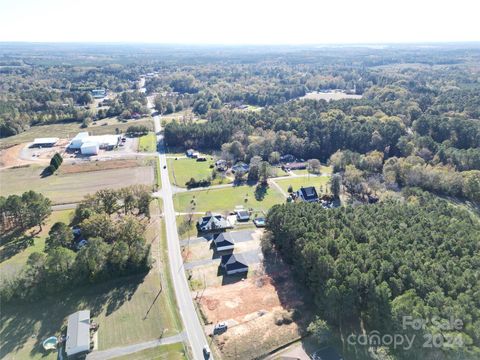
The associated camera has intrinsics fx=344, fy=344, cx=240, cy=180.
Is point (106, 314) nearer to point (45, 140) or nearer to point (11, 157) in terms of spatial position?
point (11, 157)

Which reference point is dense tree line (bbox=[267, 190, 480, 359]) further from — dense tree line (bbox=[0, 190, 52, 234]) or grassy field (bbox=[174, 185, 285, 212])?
dense tree line (bbox=[0, 190, 52, 234])

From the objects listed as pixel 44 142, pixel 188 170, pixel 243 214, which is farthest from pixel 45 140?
pixel 243 214

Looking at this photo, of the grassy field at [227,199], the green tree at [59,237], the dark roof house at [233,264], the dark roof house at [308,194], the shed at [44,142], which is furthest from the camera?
the shed at [44,142]

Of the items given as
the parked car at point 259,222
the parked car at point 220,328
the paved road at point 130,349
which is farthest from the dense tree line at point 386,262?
the paved road at point 130,349

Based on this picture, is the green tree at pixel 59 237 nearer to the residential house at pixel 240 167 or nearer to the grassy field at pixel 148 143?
the residential house at pixel 240 167

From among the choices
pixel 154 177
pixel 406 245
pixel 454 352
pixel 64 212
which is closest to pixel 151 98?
pixel 154 177

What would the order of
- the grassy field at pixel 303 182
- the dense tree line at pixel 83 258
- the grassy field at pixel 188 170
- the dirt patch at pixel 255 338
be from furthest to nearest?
the grassy field at pixel 188 170, the grassy field at pixel 303 182, the dense tree line at pixel 83 258, the dirt patch at pixel 255 338

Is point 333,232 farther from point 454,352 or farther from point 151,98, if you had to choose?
point 151,98

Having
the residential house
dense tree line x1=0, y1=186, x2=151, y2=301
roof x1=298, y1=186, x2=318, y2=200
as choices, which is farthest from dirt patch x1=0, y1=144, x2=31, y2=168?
roof x1=298, y1=186, x2=318, y2=200
